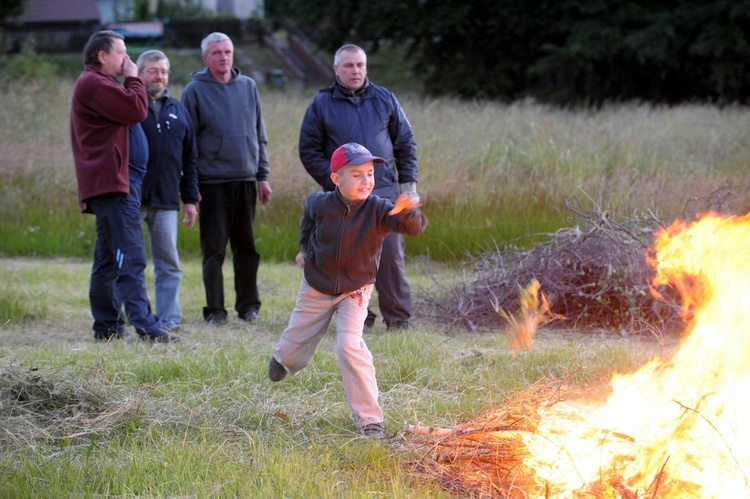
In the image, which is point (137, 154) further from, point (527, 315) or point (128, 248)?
point (527, 315)

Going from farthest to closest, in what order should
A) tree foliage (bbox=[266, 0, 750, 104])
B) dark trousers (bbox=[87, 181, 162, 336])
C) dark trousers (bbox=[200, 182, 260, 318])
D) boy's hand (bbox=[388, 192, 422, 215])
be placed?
tree foliage (bbox=[266, 0, 750, 104]), dark trousers (bbox=[200, 182, 260, 318]), dark trousers (bbox=[87, 181, 162, 336]), boy's hand (bbox=[388, 192, 422, 215])

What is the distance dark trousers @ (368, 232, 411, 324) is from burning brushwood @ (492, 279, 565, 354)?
0.72 m

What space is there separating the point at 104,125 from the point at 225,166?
4.45ft

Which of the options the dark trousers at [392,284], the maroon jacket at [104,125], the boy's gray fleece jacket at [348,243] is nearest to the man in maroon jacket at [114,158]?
the maroon jacket at [104,125]

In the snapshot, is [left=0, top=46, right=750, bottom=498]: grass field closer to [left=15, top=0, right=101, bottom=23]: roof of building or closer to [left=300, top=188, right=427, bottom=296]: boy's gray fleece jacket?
[left=300, top=188, right=427, bottom=296]: boy's gray fleece jacket

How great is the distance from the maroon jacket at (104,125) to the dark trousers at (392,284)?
6.74 ft

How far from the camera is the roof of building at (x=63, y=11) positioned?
164ft

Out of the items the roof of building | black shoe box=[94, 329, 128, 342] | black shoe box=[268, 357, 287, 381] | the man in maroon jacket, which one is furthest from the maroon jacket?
the roof of building

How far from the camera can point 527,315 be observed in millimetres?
7574

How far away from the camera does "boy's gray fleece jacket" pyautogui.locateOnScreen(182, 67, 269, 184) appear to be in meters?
7.79

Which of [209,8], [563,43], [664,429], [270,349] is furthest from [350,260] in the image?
[209,8]

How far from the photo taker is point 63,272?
1004 centimetres

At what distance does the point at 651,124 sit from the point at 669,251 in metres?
12.5

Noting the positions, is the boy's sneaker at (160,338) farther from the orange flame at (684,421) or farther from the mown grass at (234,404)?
the orange flame at (684,421)
